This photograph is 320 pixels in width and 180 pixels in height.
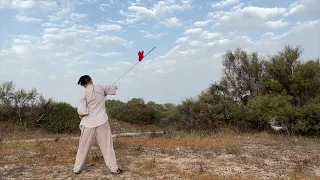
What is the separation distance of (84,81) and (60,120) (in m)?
17.3

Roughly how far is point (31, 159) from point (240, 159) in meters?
5.11

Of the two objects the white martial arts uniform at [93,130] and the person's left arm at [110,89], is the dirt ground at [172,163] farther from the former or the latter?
the person's left arm at [110,89]

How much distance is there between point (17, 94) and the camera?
23234 mm

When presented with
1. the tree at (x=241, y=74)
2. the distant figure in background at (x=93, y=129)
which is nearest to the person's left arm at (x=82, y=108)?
the distant figure in background at (x=93, y=129)

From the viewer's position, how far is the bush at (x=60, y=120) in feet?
76.1

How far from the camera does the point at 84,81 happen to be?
7.10 meters

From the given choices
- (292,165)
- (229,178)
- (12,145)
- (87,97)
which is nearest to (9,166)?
(87,97)

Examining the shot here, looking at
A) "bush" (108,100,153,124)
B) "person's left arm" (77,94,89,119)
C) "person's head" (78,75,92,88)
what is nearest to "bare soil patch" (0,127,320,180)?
"person's left arm" (77,94,89,119)

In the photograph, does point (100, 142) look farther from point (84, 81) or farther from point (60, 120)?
point (60, 120)

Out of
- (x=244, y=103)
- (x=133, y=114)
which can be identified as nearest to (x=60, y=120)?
(x=133, y=114)

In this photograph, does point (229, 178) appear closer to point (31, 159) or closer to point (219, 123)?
point (31, 159)

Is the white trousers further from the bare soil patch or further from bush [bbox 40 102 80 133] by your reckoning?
bush [bbox 40 102 80 133]

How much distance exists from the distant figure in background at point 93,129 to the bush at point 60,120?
1689 cm

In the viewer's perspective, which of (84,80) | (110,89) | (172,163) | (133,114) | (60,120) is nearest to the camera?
(84,80)
